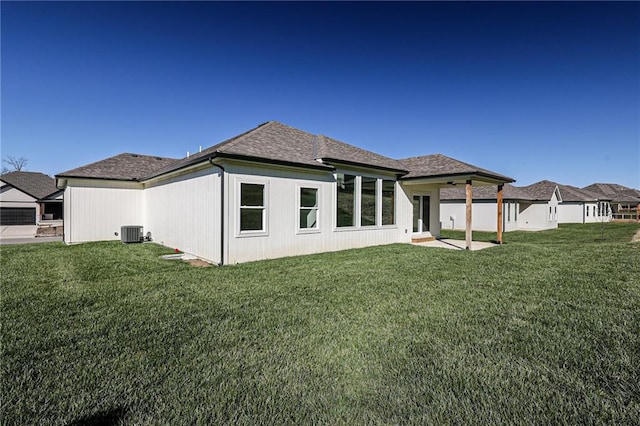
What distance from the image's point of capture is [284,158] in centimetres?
908

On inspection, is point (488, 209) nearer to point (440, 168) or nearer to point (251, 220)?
point (440, 168)

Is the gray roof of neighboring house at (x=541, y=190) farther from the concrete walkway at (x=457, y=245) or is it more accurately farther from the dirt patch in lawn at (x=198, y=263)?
the dirt patch in lawn at (x=198, y=263)

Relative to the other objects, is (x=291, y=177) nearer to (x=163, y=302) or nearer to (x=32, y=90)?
(x=163, y=302)

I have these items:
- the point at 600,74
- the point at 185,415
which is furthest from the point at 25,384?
the point at 600,74

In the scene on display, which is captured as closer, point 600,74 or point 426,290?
point 426,290

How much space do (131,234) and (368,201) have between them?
409 inches

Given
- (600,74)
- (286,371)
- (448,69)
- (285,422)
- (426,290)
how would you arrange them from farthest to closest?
(448,69) < (600,74) < (426,290) < (286,371) < (285,422)

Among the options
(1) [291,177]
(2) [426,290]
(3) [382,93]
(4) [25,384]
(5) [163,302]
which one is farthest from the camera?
(3) [382,93]

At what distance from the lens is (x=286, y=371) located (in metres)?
2.77

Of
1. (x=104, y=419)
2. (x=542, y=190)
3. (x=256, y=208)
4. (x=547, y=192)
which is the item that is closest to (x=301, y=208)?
(x=256, y=208)

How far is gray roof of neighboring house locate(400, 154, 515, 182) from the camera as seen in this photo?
11.7 meters

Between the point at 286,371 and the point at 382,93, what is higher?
the point at 382,93

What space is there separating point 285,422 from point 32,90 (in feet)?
44.7

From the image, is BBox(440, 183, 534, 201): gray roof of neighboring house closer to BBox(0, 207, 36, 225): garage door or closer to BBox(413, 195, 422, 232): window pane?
BBox(413, 195, 422, 232): window pane
